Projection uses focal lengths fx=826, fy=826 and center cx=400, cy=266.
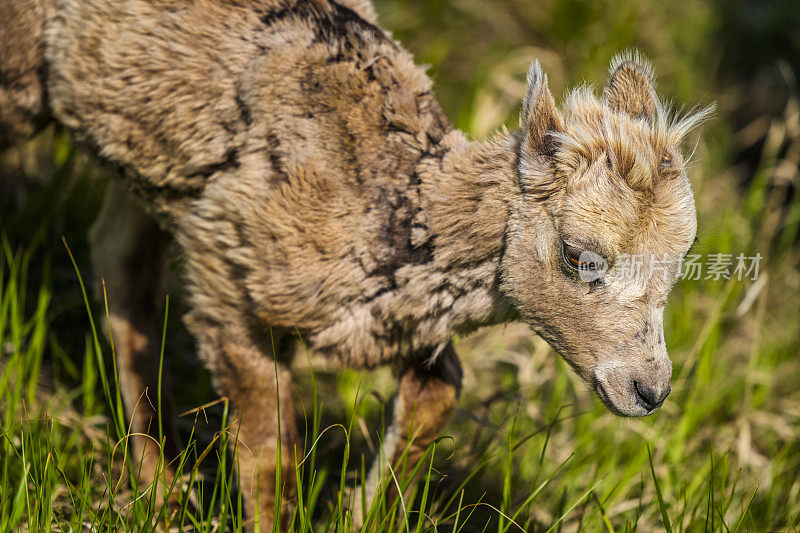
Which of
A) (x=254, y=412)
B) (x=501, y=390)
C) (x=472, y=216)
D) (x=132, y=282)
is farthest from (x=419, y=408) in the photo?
(x=132, y=282)

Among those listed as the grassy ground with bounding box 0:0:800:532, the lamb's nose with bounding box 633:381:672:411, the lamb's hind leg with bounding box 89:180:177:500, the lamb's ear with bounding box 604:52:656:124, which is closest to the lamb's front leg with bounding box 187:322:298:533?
the grassy ground with bounding box 0:0:800:532

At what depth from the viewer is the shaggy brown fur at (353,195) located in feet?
9.88

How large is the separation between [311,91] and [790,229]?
15.4ft

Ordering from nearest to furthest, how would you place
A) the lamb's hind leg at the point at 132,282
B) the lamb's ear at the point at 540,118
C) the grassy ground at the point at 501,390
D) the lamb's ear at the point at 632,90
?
the lamb's ear at the point at 540,118
the grassy ground at the point at 501,390
the lamb's ear at the point at 632,90
the lamb's hind leg at the point at 132,282

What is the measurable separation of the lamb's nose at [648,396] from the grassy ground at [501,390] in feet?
1.16

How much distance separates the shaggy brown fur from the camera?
9.88 feet

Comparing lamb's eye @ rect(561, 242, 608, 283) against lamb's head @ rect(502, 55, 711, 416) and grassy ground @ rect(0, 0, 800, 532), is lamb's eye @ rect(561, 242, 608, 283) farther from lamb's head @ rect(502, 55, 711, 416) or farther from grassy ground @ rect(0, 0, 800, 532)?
grassy ground @ rect(0, 0, 800, 532)

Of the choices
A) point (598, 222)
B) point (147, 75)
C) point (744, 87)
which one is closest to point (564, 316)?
point (598, 222)

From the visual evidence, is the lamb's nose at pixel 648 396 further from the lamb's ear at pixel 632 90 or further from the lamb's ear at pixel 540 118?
the lamb's ear at pixel 632 90

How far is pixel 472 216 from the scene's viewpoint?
125 inches

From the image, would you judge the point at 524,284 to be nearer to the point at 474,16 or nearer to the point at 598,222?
the point at 598,222

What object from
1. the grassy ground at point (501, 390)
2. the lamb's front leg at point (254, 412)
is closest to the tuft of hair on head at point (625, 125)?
the grassy ground at point (501, 390)

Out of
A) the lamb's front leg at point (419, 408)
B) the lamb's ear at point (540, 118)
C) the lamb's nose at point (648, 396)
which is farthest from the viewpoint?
the lamb's front leg at point (419, 408)

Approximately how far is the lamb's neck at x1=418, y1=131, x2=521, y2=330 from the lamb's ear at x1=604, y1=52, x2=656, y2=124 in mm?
471
